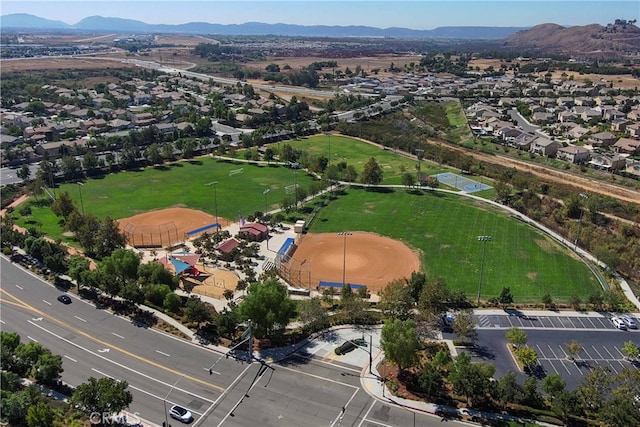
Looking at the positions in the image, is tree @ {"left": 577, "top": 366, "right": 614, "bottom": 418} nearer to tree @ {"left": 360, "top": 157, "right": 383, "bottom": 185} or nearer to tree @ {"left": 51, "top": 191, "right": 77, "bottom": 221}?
tree @ {"left": 360, "top": 157, "right": 383, "bottom": 185}

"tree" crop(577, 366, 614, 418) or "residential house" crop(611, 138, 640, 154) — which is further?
"residential house" crop(611, 138, 640, 154)

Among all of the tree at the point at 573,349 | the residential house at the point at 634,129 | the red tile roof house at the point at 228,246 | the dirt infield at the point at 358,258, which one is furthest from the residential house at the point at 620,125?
the red tile roof house at the point at 228,246

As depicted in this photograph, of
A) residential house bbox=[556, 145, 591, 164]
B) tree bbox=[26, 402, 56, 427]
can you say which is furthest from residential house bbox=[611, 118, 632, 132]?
tree bbox=[26, 402, 56, 427]

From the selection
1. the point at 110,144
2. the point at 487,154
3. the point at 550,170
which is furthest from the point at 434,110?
the point at 110,144

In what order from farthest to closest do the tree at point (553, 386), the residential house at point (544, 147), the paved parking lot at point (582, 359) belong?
the residential house at point (544, 147) < the paved parking lot at point (582, 359) < the tree at point (553, 386)

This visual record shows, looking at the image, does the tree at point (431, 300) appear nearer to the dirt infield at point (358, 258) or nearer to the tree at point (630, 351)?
the dirt infield at point (358, 258)

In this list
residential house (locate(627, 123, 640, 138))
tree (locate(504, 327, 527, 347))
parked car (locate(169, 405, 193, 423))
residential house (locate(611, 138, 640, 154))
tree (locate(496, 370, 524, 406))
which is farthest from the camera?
residential house (locate(627, 123, 640, 138))

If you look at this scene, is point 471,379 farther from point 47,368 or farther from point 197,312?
point 47,368
